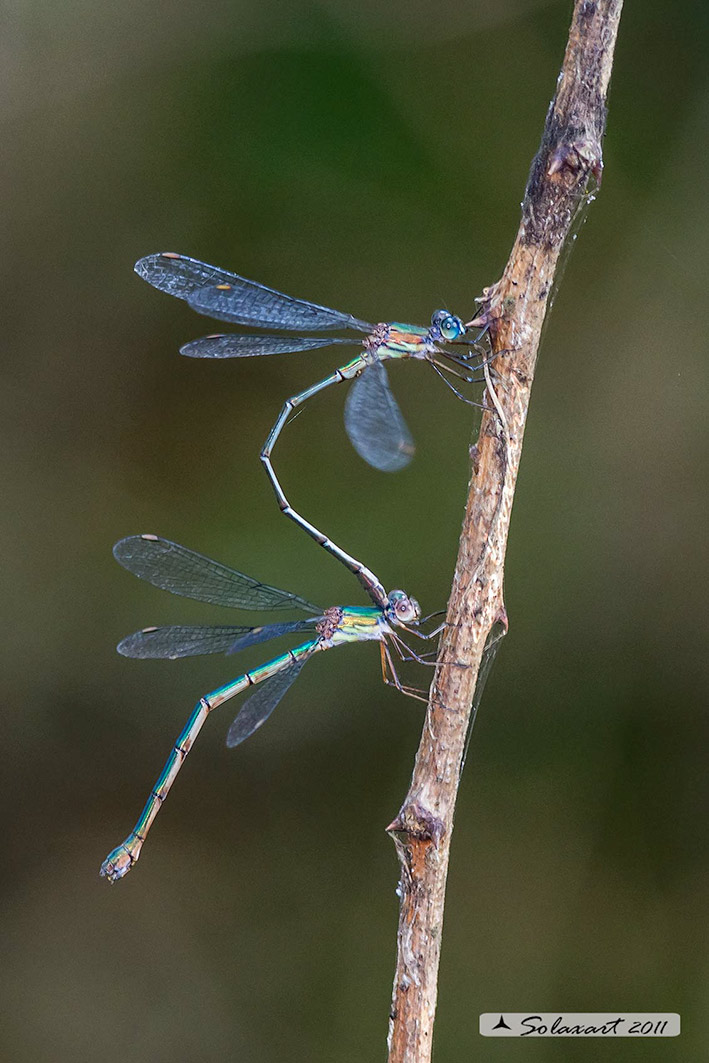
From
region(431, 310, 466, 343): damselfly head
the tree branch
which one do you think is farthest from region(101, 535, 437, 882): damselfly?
region(431, 310, 466, 343): damselfly head

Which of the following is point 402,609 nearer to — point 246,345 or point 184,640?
point 184,640

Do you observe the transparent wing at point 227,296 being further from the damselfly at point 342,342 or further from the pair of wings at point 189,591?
the pair of wings at point 189,591

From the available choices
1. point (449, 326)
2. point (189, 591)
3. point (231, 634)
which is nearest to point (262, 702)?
point (231, 634)

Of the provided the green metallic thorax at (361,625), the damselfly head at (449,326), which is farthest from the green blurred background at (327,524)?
the damselfly head at (449,326)

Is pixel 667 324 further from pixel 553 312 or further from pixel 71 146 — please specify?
pixel 71 146

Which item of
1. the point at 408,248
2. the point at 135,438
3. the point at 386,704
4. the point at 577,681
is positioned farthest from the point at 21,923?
the point at 408,248
